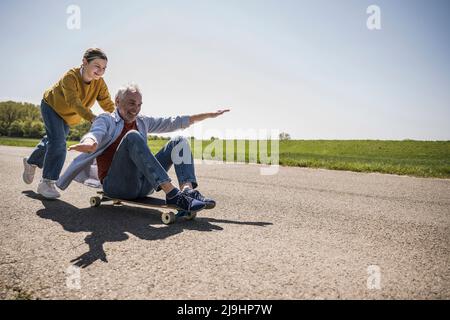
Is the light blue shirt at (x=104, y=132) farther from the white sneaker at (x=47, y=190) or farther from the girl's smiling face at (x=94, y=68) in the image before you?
the girl's smiling face at (x=94, y=68)

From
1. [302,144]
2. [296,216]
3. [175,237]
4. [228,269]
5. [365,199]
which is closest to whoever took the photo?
[228,269]

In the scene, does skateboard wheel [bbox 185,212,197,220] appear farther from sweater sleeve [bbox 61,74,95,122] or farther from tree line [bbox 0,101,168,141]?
tree line [bbox 0,101,168,141]

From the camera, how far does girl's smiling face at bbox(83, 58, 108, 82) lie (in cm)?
477


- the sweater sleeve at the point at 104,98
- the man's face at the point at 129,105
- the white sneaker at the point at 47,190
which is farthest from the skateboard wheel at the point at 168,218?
the sweater sleeve at the point at 104,98

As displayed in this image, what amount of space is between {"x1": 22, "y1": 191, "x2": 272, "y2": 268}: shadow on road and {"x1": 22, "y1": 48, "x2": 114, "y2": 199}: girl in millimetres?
565

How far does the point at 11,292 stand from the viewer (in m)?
2.18

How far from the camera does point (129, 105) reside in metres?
4.02

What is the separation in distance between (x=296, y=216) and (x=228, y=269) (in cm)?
208

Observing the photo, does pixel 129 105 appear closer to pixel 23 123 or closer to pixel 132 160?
pixel 132 160

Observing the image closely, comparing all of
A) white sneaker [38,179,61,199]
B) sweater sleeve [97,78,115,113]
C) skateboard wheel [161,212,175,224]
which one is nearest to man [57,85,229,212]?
skateboard wheel [161,212,175,224]

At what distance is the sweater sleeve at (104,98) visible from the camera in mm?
5414
